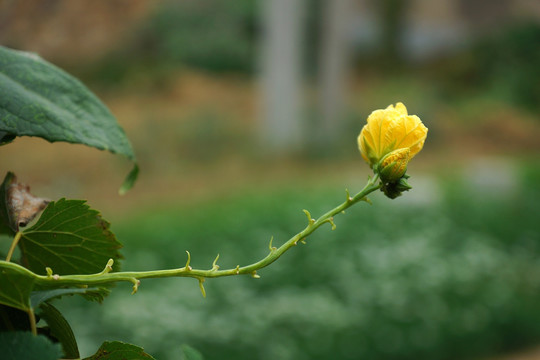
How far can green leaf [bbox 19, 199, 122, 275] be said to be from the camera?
12.0 inches

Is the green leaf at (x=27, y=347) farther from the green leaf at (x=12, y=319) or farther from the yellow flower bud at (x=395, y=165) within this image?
the yellow flower bud at (x=395, y=165)

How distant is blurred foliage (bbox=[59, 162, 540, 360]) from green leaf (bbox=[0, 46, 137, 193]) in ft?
7.32

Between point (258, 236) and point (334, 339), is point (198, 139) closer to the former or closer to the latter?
point (258, 236)

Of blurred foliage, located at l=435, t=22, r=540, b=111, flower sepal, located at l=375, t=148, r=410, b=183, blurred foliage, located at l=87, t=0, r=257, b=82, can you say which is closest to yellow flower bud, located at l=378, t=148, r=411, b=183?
flower sepal, located at l=375, t=148, r=410, b=183

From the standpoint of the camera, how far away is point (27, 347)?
24 centimetres

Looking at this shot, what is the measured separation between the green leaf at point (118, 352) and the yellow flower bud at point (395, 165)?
0.42ft

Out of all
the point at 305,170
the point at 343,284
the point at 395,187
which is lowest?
the point at 395,187

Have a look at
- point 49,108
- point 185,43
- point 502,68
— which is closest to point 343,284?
point 49,108

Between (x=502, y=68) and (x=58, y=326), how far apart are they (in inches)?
281

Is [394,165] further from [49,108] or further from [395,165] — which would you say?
[49,108]

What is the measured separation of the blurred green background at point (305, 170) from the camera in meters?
2.86

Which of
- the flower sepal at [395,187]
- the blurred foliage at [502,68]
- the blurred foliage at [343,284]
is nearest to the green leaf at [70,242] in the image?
the flower sepal at [395,187]

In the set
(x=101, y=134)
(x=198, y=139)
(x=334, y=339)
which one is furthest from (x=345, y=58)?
(x=101, y=134)

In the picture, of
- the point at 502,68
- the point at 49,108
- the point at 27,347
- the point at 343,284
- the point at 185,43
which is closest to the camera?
the point at 27,347
